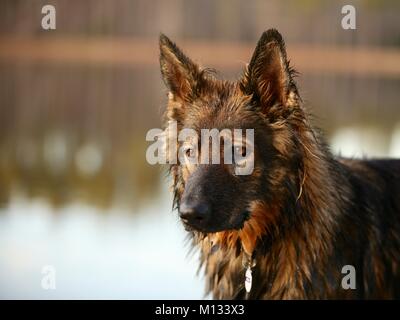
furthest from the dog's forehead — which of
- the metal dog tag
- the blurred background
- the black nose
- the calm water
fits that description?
the calm water

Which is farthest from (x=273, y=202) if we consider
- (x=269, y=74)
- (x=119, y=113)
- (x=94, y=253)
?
(x=119, y=113)

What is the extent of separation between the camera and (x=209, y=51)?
2906 centimetres

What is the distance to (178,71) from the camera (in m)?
5.45

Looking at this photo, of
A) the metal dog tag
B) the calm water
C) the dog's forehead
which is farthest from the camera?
the calm water

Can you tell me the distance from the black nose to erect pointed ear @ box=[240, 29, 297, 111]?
919 millimetres

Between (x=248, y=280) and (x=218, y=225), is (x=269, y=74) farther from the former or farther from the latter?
(x=248, y=280)

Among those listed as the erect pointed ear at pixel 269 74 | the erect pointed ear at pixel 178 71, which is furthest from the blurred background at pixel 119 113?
the erect pointed ear at pixel 269 74

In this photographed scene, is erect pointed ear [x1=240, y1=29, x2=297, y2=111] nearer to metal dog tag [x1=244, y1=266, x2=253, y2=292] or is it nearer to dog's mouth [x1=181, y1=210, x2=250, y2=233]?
dog's mouth [x1=181, y1=210, x2=250, y2=233]

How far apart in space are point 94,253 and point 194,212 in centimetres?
436

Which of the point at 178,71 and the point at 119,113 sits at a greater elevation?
the point at 178,71

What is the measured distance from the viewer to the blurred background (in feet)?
27.5

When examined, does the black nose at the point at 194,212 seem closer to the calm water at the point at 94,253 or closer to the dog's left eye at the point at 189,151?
the dog's left eye at the point at 189,151

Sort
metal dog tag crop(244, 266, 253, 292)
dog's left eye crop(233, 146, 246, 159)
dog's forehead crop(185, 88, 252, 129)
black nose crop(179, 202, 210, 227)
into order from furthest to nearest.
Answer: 1. metal dog tag crop(244, 266, 253, 292)
2. dog's forehead crop(185, 88, 252, 129)
3. dog's left eye crop(233, 146, 246, 159)
4. black nose crop(179, 202, 210, 227)
